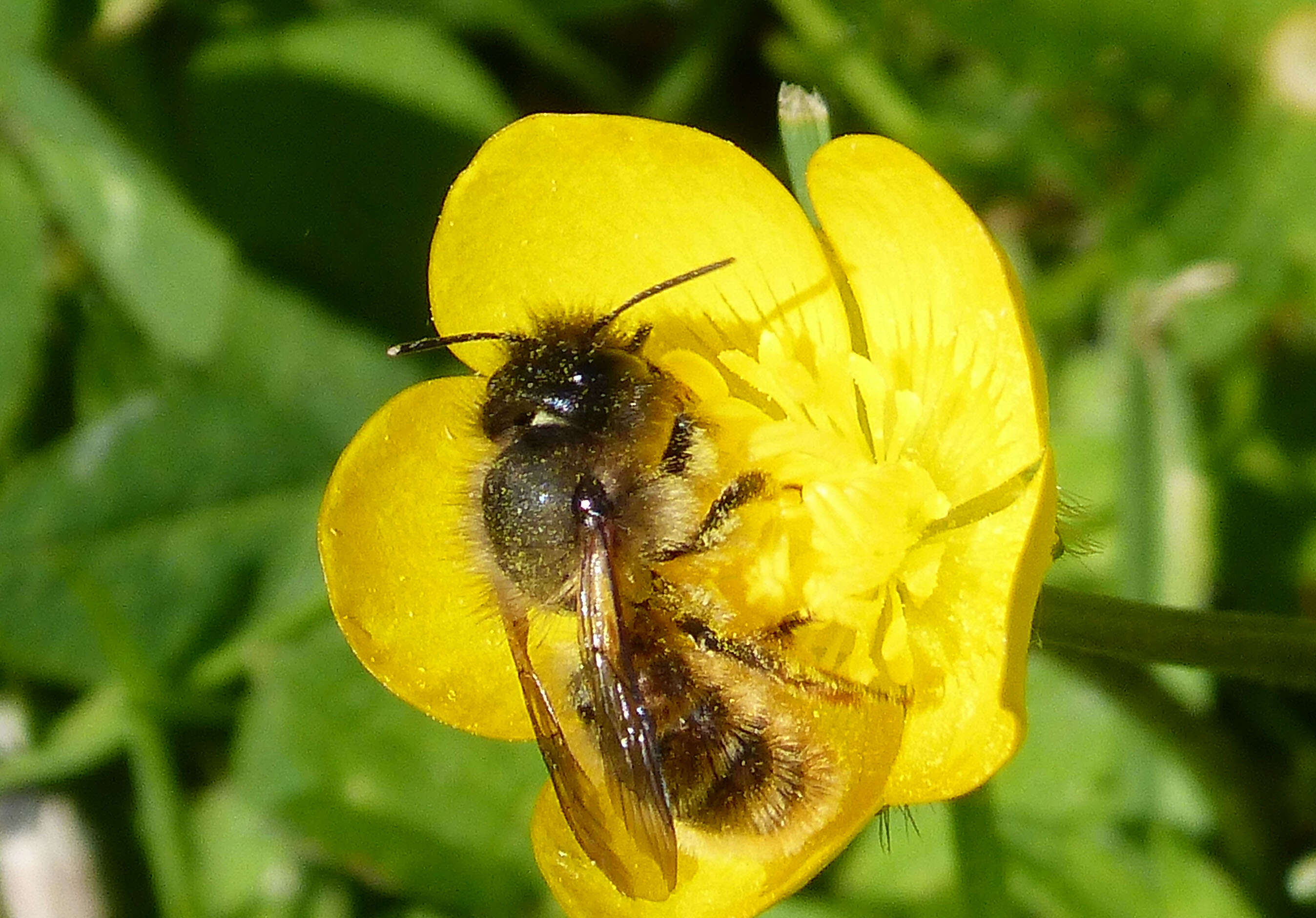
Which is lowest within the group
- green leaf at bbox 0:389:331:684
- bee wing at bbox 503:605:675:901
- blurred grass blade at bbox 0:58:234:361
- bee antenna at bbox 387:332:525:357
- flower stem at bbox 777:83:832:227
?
green leaf at bbox 0:389:331:684

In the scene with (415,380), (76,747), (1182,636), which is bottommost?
(76,747)

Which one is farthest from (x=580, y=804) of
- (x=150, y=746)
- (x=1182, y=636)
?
(x=150, y=746)

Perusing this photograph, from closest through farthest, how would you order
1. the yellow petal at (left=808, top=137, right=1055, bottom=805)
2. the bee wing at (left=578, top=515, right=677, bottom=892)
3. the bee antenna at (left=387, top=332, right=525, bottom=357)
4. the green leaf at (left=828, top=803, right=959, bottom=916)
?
the bee wing at (left=578, top=515, right=677, bottom=892), the yellow petal at (left=808, top=137, right=1055, bottom=805), the bee antenna at (left=387, top=332, right=525, bottom=357), the green leaf at (left=828, top=803, right=959, bottom=916)

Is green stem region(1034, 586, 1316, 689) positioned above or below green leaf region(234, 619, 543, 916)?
above

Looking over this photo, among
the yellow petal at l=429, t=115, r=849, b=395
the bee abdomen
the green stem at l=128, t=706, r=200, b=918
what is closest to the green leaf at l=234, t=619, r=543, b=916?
the green stem at l=128, t=706, r=200, b=918

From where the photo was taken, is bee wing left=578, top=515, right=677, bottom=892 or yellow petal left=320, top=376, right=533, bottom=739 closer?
bee wing left=578, top=515, right=677, bottom=892

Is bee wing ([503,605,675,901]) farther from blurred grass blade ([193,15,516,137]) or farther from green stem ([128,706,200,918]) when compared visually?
blurred grass blade ([193,15,516,137])

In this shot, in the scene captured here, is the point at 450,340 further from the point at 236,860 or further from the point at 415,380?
the point at 236,860

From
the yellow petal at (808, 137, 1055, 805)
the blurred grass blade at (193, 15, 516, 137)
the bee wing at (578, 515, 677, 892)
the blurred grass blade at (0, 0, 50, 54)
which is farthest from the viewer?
the blurred grass blade at (193, 15, 516, 137)

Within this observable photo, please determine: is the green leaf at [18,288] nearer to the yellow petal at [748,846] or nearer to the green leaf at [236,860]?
the green leaf at [236,860]
